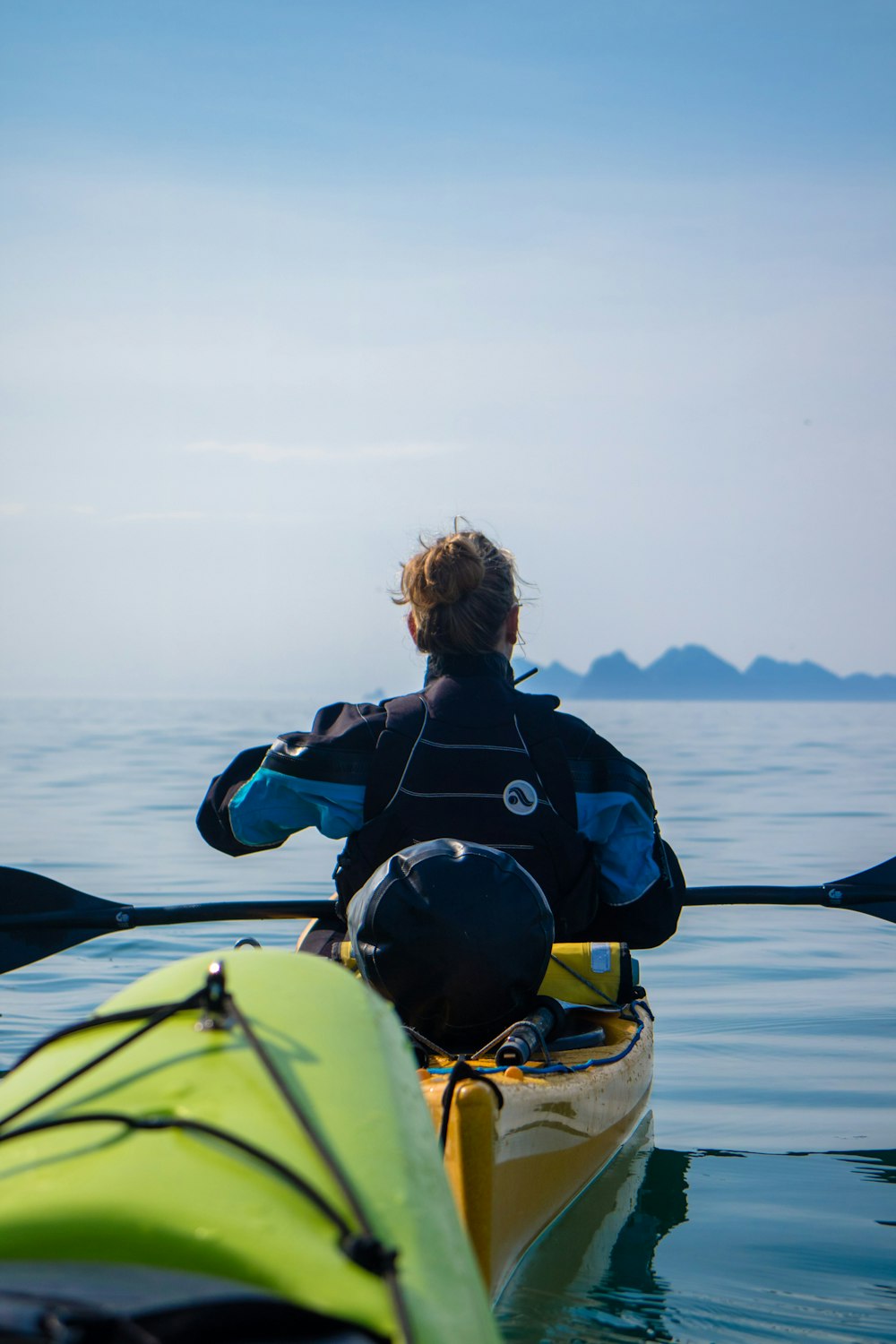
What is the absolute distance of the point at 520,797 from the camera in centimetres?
306

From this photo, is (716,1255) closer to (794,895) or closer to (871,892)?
(794,895)

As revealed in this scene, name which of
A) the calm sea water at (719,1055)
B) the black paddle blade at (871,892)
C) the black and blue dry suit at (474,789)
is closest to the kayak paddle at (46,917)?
the calm sea water at (719,1055)

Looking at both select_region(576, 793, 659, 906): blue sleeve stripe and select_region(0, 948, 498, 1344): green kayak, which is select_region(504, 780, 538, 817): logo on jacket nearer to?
select_region(576, 793, 659, 906): blue sleeve stripe

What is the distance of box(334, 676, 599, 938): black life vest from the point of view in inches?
120

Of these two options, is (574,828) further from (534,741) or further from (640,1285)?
(640,1285)

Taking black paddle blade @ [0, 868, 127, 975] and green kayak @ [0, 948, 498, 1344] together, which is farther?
black paddle blade @ [0, 868, 127, 975]

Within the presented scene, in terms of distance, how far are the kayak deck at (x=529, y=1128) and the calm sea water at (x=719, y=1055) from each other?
16 centimetres

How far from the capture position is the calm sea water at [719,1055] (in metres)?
2.70

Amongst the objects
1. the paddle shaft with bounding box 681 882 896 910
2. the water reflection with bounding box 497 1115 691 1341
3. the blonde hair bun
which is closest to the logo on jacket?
the blonde hair bun

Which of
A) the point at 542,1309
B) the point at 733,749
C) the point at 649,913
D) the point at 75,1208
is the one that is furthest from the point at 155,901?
the point at 733,749

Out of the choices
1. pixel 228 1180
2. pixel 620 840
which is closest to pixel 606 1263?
pixel 620 840

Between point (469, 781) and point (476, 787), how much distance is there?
2 cm

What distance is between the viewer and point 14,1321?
1.17 m

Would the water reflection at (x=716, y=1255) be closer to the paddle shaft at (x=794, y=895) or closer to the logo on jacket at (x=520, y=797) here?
Result: the paddle shaft at (x=794, y=895)
